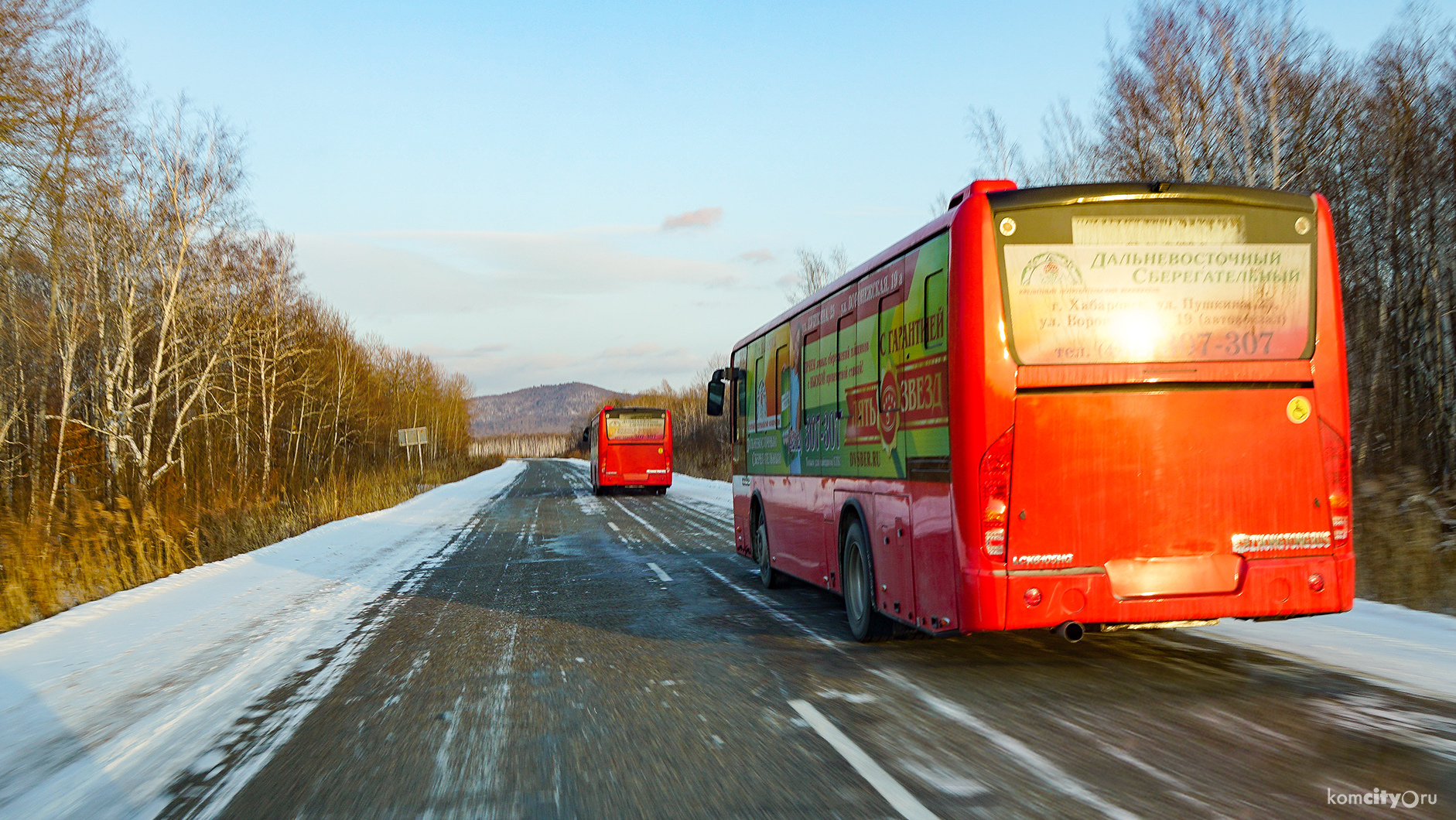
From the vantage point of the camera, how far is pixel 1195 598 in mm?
5648

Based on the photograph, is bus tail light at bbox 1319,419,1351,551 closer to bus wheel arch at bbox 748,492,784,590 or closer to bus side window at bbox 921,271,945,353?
bus side window at bbox 921,271,945,353

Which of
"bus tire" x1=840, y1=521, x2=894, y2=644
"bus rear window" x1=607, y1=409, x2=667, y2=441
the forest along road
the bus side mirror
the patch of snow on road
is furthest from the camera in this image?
"bus rear window" x1=607, y1=409, x2=667, y2=441

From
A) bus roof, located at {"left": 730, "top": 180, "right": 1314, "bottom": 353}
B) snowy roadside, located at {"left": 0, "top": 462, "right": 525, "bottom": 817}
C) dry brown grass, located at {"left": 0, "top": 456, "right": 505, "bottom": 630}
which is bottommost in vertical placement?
snowy roadside, located at {"left": 0, "top": 462, "right": 525, "bottom": 817}

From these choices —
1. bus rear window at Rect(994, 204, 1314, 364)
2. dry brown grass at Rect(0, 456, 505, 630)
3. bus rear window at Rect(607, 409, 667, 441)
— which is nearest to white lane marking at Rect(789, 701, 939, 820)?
bus rear window at Rect(994, 204, 1314, 364)

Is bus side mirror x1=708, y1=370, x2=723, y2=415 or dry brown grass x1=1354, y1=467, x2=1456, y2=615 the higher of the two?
bus side mirror x1=708, y1=370, x2=723, y2=415

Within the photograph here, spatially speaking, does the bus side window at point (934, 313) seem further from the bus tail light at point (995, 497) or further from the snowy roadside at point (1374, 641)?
the snowy roadside at point (1374, 641)

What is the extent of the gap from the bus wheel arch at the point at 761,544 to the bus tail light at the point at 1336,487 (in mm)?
5913

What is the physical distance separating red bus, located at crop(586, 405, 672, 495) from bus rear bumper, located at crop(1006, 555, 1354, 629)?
96.8 ft

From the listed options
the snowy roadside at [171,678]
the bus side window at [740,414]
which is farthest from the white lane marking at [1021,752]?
the bus side window at [740,414]

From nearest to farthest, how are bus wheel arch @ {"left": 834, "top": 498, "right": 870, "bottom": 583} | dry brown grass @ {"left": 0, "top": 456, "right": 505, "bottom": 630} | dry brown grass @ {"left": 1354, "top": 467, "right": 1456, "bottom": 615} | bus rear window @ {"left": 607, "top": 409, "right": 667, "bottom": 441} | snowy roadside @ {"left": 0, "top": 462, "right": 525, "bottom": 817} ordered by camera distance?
snowy roadside @ {"left": 0, "top": 462, "right": 525, "bottom": 817} < bus wheel arch @ {"left": 834, "top": 498, "right": 870, "bottom": 583} < dry brown grass @ {"left": 1354, "top": 467, "right": 1456, "bottom": 615} < dry brown grass @ {"left": 0, "top": 456, "right": 505, "bottom": 630} < bus rear window @ {"left": 607, "top": 409, "right": 667, "bottom": 441}

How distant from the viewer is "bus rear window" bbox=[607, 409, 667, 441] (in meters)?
35.3

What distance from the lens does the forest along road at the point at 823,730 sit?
4.00m

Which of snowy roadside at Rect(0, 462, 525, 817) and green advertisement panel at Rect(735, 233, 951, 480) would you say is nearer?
snowy roadside at Rect(0, 462, 525, 817)

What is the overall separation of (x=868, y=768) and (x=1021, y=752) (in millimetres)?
800
